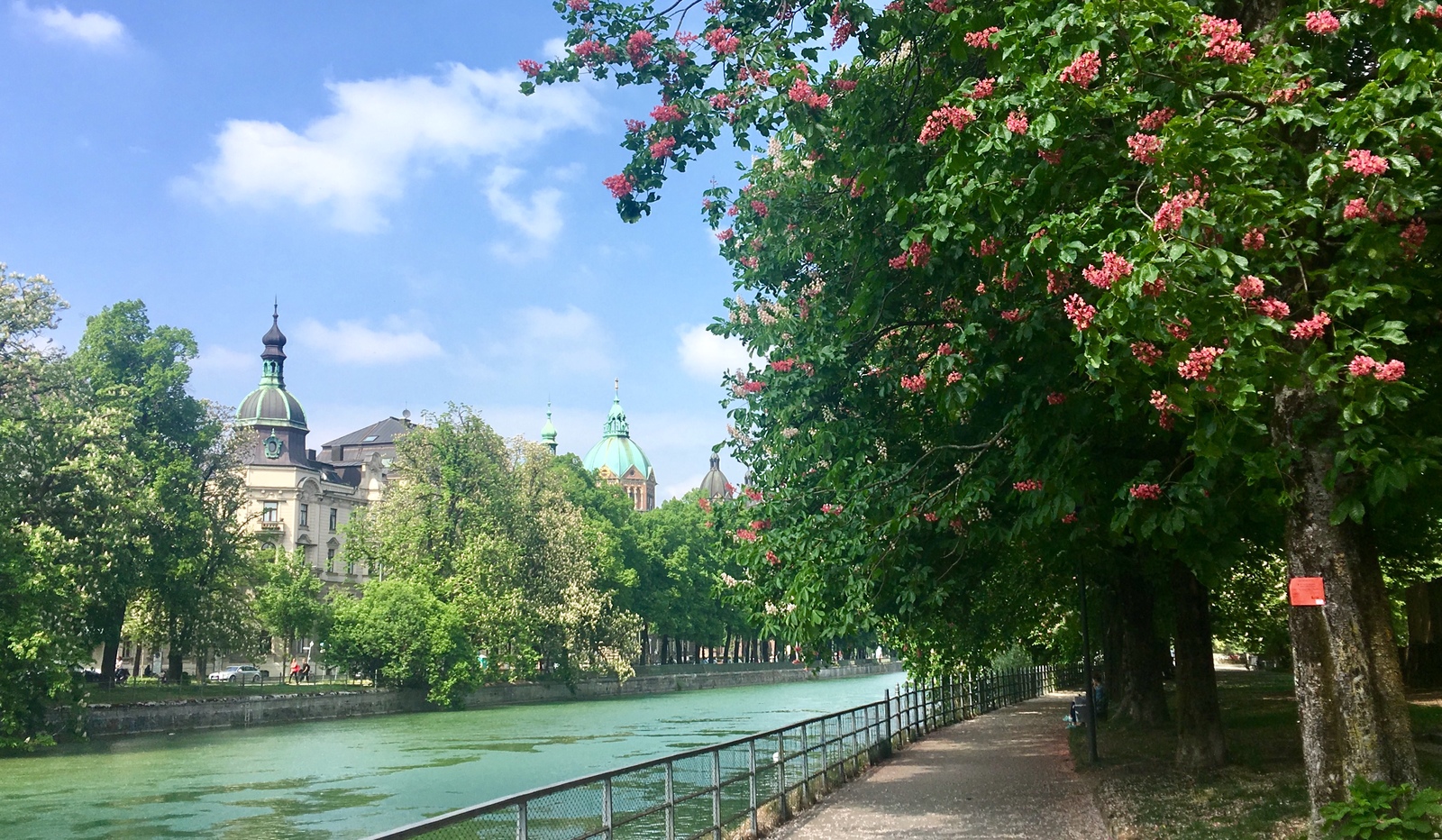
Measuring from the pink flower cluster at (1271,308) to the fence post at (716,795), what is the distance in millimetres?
7515

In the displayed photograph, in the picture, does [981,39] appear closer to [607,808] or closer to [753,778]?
[607,808]

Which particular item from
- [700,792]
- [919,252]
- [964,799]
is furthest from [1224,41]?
[964,799]

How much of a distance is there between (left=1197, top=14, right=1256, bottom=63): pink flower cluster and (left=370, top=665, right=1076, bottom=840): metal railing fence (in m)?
6.30

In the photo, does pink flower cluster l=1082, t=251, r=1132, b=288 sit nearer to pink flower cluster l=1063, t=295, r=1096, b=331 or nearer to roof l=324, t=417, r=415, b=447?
pink flower cluster l=1063, t=295, r=1096, b=331

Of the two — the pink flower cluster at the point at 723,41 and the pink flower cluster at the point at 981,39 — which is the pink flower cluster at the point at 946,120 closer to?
the pink flower cluster at the point at 981,39

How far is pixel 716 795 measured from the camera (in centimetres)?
1258

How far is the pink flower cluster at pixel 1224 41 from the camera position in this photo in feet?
23.7

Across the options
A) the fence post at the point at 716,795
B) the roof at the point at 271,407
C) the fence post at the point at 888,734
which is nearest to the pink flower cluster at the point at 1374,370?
the fence post at the point at 716,795

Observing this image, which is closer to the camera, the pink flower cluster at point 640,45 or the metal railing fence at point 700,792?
the metal railing fence at point 700,792

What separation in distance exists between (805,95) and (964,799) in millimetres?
10689

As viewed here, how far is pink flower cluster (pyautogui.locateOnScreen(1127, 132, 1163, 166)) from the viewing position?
7.07m

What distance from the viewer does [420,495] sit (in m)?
67.8

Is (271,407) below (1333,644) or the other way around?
the other way around

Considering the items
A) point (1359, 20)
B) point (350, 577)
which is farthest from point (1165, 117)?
point (350, 577)
